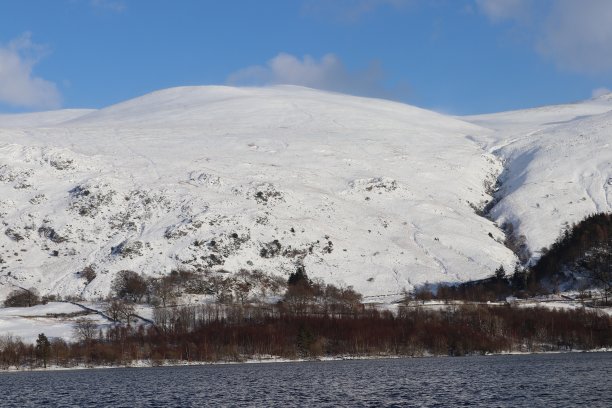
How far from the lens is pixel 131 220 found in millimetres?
186000

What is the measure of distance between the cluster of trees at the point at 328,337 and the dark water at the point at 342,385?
514 inches

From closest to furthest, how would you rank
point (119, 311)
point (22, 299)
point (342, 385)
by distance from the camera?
point (342, 385), point (119, 311), point (22, 299)

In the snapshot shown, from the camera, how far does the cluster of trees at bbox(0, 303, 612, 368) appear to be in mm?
126188

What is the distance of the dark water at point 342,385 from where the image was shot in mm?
65875

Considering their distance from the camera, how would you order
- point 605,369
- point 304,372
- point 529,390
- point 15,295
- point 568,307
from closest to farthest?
point 529,390 → point 605,369 → point 304,372 → point 568,307 → point 15,295

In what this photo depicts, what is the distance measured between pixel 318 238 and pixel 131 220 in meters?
44.9

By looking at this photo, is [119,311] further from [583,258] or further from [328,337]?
[583,258]

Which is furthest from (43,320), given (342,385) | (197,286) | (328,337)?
(342,385)

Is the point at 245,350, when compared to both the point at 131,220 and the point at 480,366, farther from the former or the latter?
the point at 131,220

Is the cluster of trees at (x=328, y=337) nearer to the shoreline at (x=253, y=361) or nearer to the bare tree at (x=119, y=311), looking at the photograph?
the shoreline at (x=253, y=361)

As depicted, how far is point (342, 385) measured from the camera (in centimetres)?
7962

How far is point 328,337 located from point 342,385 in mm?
54427

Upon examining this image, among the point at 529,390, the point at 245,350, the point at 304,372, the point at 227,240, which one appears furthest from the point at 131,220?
the point at 529,390

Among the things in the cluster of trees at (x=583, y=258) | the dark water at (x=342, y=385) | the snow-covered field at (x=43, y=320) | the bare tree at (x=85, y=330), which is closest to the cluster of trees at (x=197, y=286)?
the snow-covered field at (x=43, y=320)
